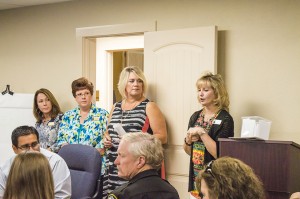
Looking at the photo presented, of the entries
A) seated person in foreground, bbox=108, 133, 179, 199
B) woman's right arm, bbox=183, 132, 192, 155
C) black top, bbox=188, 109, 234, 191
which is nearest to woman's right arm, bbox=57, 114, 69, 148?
woman's right arm, bbox=183, 132, 192, 155

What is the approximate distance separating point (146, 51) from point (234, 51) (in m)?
0.79

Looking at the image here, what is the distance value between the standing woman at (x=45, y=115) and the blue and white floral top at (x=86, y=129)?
9.5 inches

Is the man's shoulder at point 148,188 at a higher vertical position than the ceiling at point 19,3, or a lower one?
lower

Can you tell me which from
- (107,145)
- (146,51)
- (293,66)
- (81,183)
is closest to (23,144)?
(81,183)

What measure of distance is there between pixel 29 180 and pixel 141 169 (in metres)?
0.55

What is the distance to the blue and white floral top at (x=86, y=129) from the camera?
3.75 meters

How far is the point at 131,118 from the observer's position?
3525mm

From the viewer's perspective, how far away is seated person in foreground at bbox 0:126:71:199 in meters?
2.60

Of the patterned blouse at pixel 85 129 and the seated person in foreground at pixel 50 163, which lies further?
the patterned blouse at pixel 85 129

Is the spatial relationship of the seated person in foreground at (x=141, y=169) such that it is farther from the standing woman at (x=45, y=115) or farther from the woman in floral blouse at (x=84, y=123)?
the standing woman at (x=45, y=115)

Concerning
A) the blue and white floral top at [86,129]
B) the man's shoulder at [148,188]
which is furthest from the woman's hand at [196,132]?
the blue and white floral top at [86,129]

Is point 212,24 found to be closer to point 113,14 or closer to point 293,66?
point 293,66

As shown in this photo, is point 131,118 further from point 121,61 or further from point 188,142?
point 121,61

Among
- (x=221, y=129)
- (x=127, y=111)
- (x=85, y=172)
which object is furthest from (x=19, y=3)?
(x=221, y=129)
